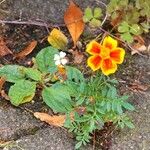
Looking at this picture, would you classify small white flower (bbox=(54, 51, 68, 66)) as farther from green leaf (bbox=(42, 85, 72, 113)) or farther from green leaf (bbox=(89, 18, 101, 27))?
green leaf (bbox=(89, 18, 101, 27))

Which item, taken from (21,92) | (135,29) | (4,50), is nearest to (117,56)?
(135,29)

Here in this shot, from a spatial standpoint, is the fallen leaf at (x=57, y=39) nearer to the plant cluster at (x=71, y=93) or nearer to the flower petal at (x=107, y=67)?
the plant cluster at (x=71, y=93)

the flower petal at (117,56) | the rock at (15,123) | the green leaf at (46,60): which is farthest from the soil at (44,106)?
the flower petal at (117,56)

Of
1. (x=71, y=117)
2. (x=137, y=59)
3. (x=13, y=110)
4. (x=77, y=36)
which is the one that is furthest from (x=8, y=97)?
(x=137, y=59)

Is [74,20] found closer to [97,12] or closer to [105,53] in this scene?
[97,12]

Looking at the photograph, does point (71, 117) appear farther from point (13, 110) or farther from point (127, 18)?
point (127, 18)

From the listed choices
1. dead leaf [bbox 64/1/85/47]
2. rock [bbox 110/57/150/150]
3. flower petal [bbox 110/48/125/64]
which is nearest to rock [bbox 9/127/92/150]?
rock [bbox 110/57/150/150]
